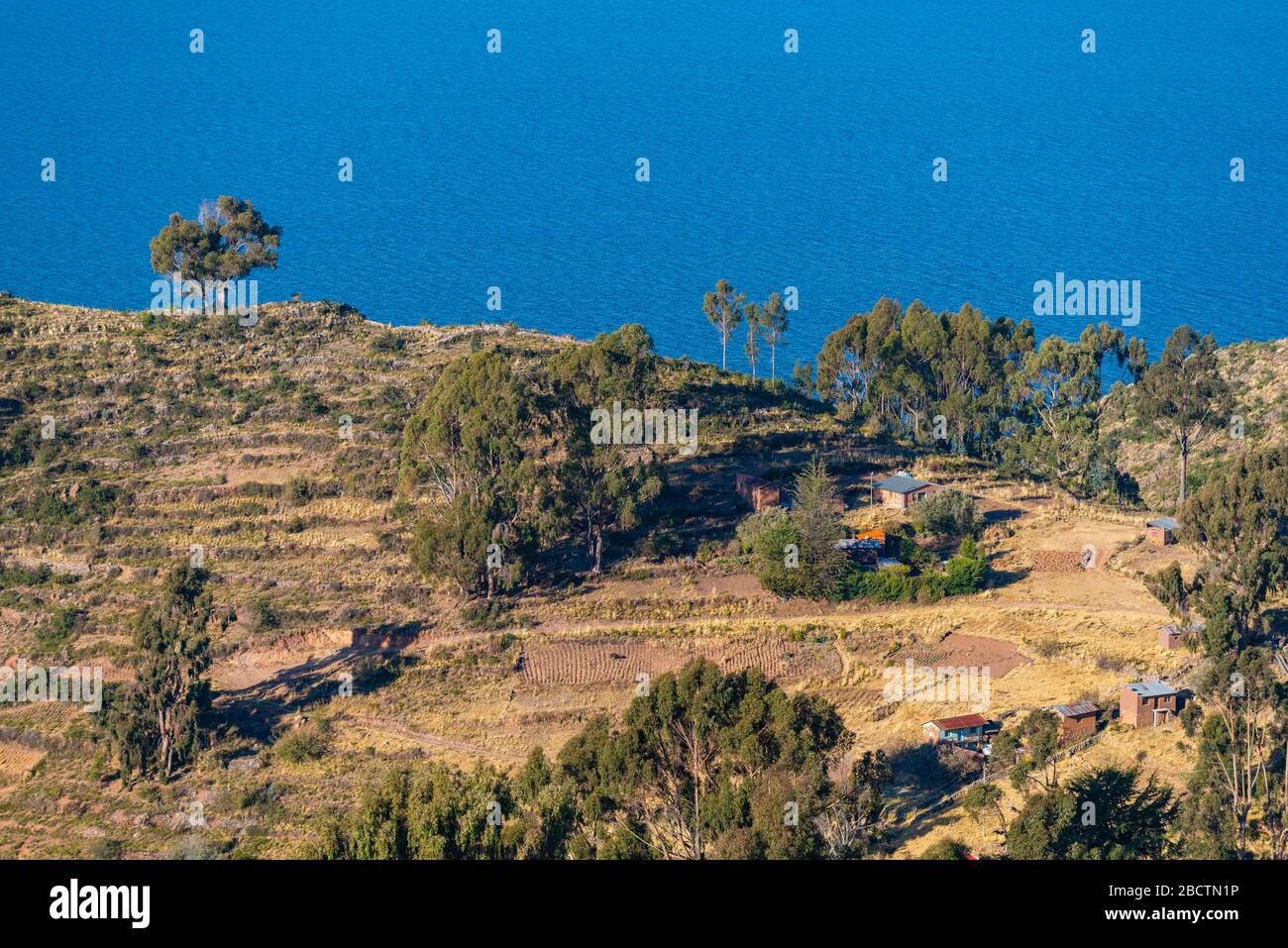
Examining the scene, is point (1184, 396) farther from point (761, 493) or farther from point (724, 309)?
point (724, 309)

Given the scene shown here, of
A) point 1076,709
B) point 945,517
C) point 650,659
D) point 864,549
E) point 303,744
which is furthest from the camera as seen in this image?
point 945,517

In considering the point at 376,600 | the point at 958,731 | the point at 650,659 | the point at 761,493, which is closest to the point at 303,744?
the point at 376,600

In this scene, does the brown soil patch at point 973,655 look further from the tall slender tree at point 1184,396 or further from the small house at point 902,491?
the tall slender tree at point 1184,396

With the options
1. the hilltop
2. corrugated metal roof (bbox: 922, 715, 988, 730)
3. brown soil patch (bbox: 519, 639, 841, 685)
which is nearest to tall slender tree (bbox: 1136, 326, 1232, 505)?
the hilltop
